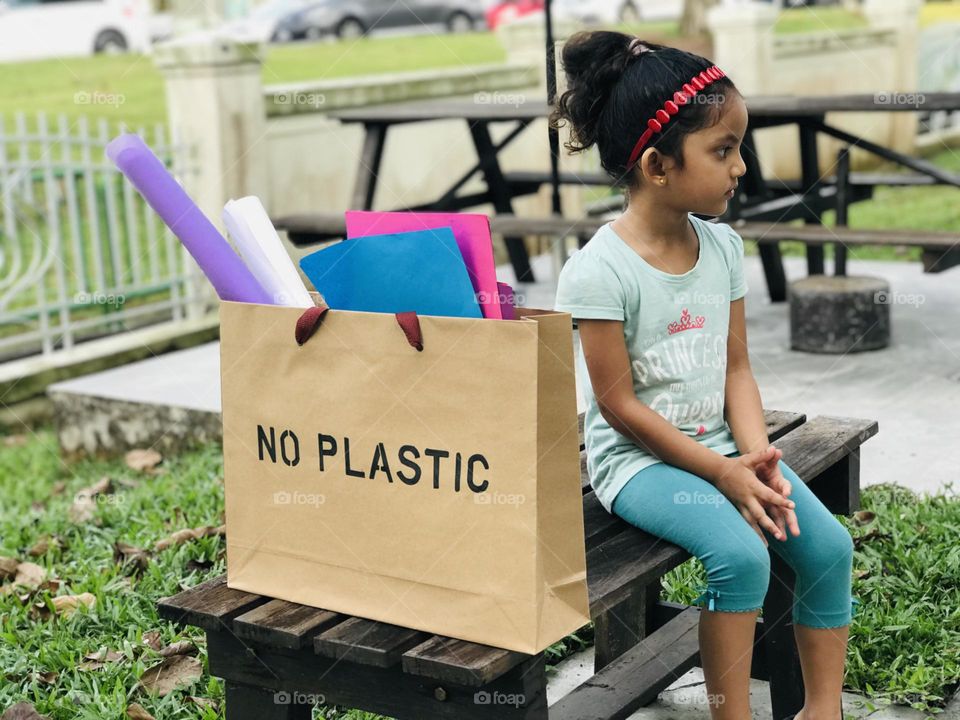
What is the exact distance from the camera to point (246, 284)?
75.2 inches

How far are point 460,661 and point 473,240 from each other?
0.55 m

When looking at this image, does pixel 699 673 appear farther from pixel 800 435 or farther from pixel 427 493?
pixel 427 493

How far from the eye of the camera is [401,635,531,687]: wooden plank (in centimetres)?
168

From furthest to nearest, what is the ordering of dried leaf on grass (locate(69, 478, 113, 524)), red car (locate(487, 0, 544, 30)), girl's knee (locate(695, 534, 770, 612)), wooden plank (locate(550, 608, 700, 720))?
red car (locate(487, 0, 544, 30)) < dried leaf on grass (locate(69, 478, 113, 524)) < wooden plank (locate(550, 608, 700, 720)) < girl's knee (locate(695, 534, 770, 612))

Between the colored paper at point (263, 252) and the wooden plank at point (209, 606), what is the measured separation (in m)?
Result: 0.45

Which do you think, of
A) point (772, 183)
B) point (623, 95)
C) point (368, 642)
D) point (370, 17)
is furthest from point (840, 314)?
point (370, 17)

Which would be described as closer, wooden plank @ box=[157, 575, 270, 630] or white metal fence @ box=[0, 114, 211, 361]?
wooden plank @ box=[157, 575, 270, 630]

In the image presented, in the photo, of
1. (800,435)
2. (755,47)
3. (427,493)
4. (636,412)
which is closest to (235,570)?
(427,493)

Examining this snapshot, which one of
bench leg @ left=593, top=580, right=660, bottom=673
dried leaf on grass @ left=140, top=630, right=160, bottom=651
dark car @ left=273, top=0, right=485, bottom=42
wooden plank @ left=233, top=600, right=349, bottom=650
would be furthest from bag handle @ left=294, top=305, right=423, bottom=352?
dark car @ left=273, top=0, right=485, bottom=42

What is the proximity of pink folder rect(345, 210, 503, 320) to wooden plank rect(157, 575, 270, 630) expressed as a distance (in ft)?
1.91

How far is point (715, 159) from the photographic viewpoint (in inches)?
87.4

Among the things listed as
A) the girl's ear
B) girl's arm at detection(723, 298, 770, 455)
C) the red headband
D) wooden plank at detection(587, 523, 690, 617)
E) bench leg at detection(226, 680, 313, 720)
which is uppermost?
the red headband

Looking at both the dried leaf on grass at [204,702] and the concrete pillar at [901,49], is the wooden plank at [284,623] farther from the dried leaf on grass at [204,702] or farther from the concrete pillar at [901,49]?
the concrete pillar at [901,49]

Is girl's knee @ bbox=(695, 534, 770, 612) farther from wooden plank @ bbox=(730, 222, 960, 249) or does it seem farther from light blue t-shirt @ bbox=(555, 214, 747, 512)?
wooden plank @ bbox=(730, 222, 960, 249)
